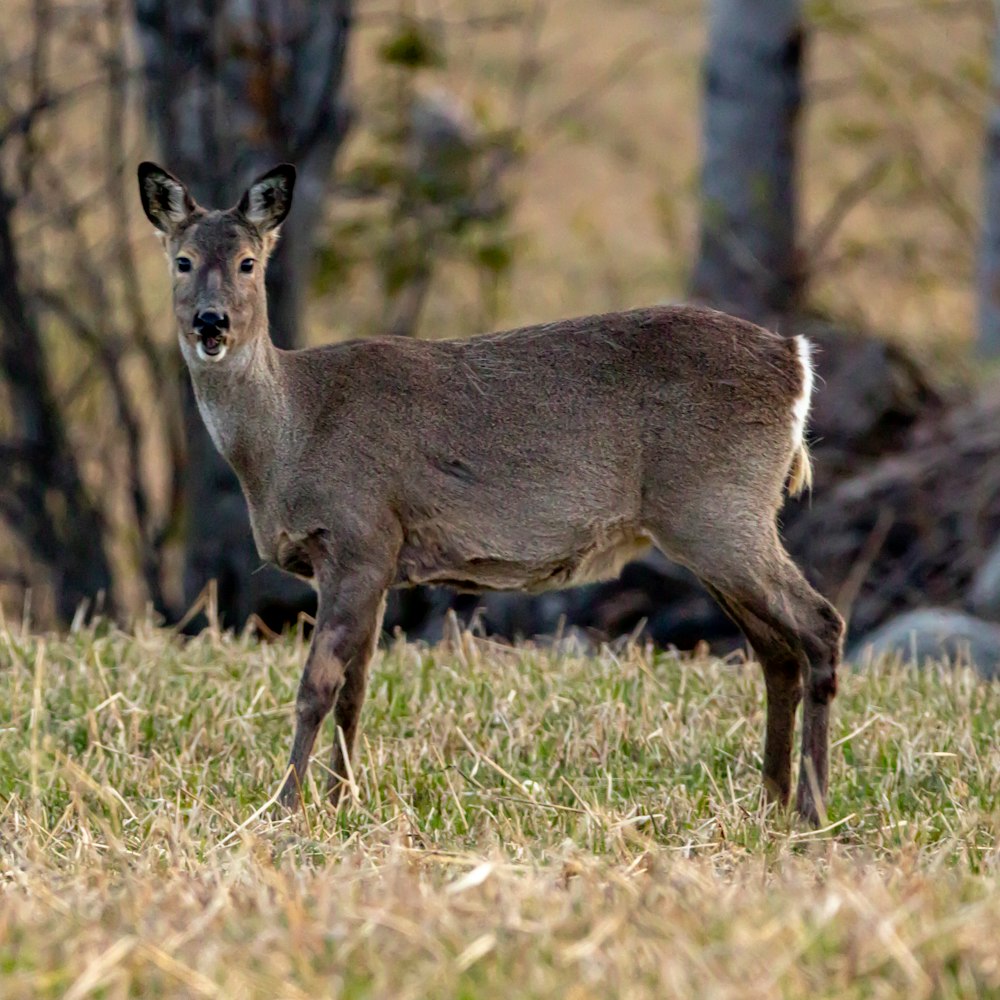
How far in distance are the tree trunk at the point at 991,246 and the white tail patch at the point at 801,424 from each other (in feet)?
22.3

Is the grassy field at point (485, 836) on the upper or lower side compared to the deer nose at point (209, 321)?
lower

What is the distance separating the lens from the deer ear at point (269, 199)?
20.1 ft

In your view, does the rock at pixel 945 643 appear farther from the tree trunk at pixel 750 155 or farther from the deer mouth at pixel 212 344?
the tree trunk at pixel 750 155

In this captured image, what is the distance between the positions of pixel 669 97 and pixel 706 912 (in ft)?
74.4

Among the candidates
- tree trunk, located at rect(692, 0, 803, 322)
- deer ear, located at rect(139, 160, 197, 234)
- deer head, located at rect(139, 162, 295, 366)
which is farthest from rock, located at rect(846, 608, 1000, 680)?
tree trunk, located at rect(692, 0, 803, 322)

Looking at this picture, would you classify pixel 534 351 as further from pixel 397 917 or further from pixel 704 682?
pixel 397 917

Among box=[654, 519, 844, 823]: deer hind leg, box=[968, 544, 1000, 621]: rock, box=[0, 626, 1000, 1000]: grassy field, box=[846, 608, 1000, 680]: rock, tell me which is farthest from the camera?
box=[968, 544, 1000, 621]: rock

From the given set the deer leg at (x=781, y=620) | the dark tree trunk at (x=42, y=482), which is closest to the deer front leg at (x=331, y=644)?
the deer leg at (x=781, y=620)

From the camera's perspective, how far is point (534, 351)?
603 centimetres

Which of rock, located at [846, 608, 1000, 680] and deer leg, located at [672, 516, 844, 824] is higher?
deer leg, located at [672, 516, 844, 824]

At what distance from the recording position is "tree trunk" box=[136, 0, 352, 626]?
9.90 metres

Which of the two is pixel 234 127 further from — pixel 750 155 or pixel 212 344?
pixel 212 344

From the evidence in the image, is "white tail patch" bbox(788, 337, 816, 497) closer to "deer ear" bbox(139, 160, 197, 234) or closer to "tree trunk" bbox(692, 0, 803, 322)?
"deer ear" bbox(139, 160, 197, 234)

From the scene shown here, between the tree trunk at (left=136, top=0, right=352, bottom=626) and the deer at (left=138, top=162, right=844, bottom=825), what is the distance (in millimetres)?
3939
